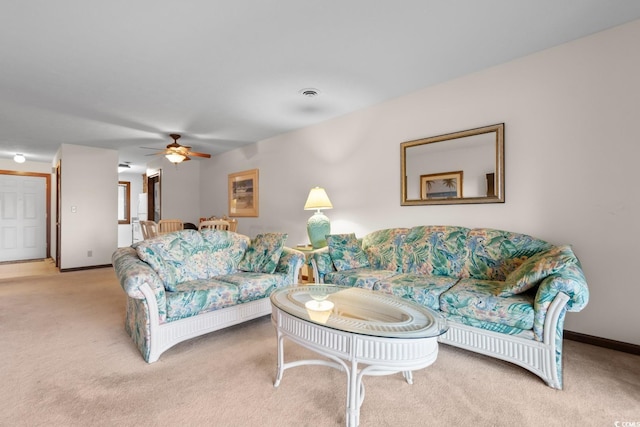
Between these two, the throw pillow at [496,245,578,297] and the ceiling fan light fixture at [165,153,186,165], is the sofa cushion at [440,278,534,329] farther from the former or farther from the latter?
the ceiling fan light fixture at [165,153,186,165]

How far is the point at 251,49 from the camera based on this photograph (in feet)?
8.05

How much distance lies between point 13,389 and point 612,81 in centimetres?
452

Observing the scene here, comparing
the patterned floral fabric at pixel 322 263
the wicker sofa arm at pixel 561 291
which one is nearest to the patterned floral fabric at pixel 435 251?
the patterned floral fabric at pixel 322 263

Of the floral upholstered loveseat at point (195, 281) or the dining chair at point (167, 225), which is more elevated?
the dining chair at point (167, 225)

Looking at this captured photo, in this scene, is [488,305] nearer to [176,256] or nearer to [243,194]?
[176,256]

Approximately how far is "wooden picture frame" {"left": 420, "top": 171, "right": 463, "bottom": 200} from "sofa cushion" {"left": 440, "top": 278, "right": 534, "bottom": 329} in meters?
1.07

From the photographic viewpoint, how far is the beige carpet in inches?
59.9

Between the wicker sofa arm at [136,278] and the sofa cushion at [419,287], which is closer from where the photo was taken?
the wicker sofa arm at [136,278]

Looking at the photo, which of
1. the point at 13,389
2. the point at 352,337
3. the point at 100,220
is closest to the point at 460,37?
the point at 352,337

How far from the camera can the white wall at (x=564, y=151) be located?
224 centimetres

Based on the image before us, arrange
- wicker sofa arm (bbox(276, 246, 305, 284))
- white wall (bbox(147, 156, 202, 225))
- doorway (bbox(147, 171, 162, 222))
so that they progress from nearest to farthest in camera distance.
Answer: wicker sofa arm (bbox(276, 246, 305, 284)), white wall (bbox(147, 156, 202, 225)), doorway (bbox(147, 171, 162, 222))

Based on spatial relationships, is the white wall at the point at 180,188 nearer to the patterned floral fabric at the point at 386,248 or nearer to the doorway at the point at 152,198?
the doorway at the point at 152,198

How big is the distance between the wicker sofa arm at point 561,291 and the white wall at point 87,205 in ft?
22.5

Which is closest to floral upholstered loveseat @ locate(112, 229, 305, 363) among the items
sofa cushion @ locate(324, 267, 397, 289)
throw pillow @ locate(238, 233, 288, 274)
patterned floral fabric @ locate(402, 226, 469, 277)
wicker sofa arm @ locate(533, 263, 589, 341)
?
throw pillow @ locate(238, 233, 288, 274)
